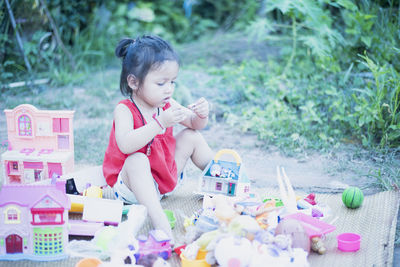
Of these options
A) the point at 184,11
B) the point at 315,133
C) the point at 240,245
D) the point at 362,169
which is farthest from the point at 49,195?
the point at 184,11

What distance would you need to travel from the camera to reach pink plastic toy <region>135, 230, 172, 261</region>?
174cm

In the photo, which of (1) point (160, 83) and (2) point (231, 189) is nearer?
(1) point (160, 83)

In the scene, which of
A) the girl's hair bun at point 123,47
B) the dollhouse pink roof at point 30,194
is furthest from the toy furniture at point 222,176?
the dollhouse pink roof at point 30,194

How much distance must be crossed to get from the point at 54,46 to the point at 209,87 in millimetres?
1630

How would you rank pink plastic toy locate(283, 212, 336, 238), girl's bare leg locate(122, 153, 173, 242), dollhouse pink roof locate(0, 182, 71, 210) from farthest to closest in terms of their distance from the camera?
girl's bare leg locate(122, 153, 173, 242) < pink plastic toy locate(283, 212, 336, 238) < dollhouse pink roof locate(0, 182, 71, 210)

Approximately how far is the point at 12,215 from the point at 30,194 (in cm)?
10

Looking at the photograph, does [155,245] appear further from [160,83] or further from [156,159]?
[160,83]

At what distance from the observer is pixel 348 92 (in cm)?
346

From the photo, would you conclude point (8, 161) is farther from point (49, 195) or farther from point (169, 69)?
point (169, 69)

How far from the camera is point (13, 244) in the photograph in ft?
5.69

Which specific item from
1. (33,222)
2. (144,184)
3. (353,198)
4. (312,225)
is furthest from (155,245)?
(353,198)

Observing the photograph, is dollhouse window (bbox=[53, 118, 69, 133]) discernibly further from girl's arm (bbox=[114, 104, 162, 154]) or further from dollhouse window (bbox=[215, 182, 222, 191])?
dollhouse window (bbox=[215, 182, 222, 191])

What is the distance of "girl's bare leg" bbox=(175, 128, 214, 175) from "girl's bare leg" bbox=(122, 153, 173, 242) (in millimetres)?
332

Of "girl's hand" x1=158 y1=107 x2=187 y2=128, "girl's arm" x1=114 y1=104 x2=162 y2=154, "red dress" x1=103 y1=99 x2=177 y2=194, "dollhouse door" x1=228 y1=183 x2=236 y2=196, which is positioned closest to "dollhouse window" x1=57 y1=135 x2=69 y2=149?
"red dress" x1=103 y1=99 x2=177 y2=194
